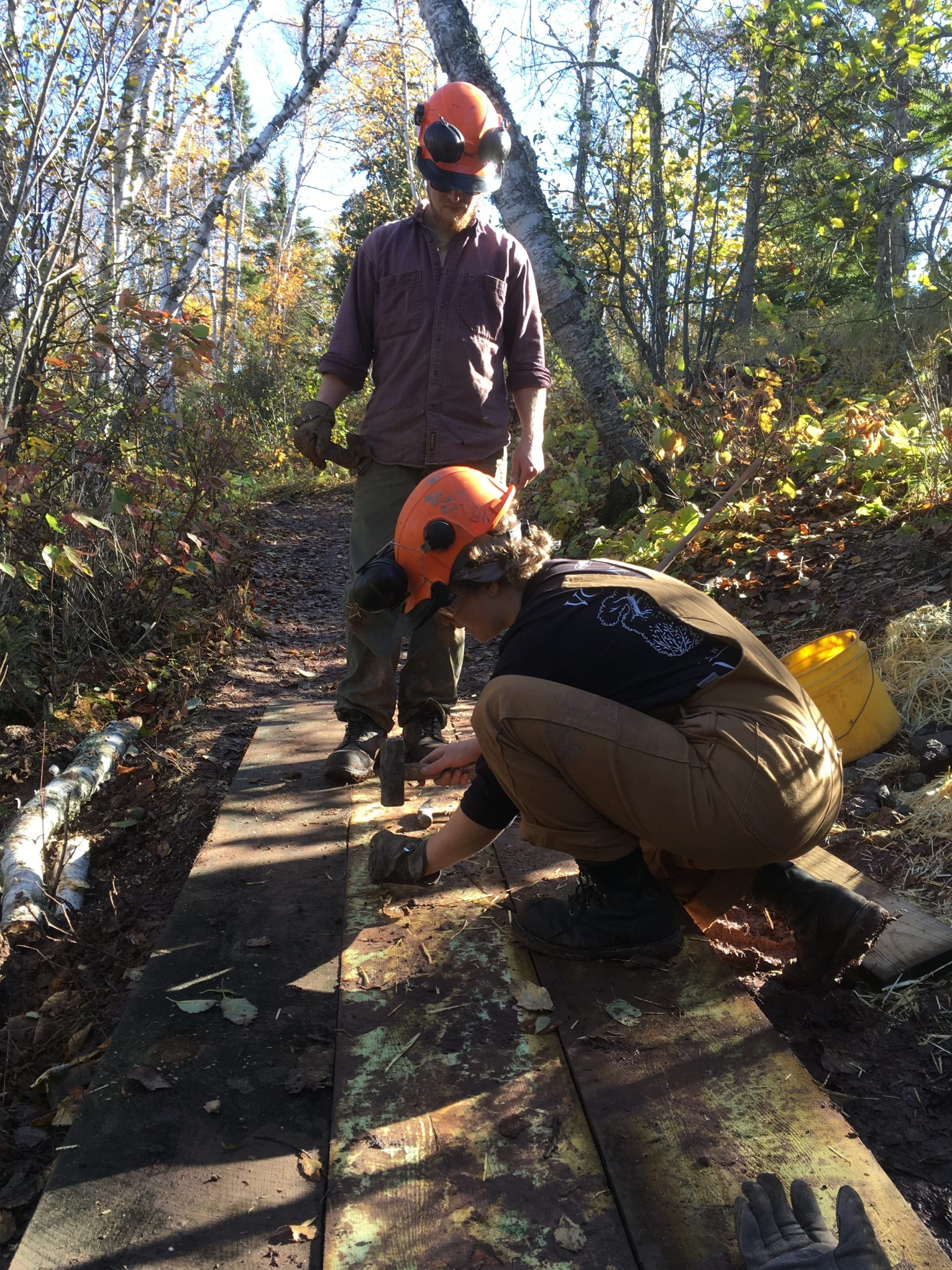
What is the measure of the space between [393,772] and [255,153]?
988cm

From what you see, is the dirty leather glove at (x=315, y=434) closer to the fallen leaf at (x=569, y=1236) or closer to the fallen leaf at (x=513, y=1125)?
the fallen leaf at (x=513, y=1125)

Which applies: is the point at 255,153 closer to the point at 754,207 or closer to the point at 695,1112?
the point at 754,207

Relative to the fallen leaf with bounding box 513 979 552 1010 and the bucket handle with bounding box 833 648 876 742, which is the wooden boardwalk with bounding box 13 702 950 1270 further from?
the bucket handle with bounding box 833 648 876 742

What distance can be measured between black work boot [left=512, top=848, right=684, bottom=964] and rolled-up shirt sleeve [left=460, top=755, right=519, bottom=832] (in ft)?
0.78

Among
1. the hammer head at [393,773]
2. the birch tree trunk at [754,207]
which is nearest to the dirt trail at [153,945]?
the hammer head at [393,773]

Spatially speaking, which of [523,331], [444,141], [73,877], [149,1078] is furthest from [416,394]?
[149,1078]

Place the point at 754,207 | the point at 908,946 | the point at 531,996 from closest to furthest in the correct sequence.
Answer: the point at 531,996
the point at 908,946
the point at 754,207

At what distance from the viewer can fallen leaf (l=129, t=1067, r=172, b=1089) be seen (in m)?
1.86

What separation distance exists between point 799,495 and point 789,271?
162 inches

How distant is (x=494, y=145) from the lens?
3102 mm

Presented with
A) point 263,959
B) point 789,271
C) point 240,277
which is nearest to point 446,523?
point 263,959

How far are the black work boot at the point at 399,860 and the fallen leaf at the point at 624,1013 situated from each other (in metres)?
0.61

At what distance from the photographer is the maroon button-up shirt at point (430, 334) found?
11.0 feet

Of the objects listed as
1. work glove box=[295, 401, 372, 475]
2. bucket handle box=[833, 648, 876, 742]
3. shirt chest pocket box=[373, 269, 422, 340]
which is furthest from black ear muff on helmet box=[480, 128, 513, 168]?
bucket handle box=[833, 648, 876, 742]
